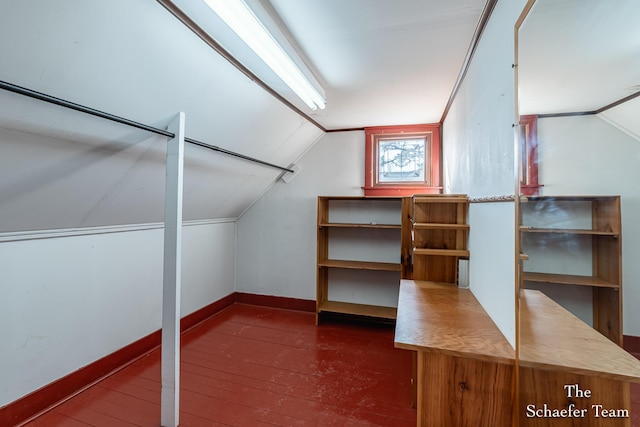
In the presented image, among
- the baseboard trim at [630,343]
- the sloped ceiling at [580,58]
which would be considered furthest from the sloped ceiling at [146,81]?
the baseboard trim at [630,343]

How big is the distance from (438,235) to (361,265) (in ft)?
4.15

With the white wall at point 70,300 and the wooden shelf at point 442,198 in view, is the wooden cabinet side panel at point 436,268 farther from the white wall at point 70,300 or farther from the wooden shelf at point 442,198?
the white wall at point 70,300

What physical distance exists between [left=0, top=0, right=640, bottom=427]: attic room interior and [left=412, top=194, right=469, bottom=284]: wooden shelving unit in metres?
0.02

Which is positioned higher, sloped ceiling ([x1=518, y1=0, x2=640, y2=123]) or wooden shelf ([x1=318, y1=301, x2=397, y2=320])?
sloped ceiling ([x1=518, y1=0, x2=640, y2=123])

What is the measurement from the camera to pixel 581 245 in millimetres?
793

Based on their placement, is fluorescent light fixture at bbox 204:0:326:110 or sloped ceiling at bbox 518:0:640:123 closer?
sloped ceiling at bbox 518:0:640:123

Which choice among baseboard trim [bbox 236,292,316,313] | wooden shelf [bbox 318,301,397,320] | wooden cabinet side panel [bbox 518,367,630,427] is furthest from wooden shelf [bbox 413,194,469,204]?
baseboard trim [bbox 236,292,316,313]

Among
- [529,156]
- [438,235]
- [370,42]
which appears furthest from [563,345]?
[370,42]

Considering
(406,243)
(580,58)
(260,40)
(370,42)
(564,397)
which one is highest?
(370,42)

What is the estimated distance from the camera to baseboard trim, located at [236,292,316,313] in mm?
3468

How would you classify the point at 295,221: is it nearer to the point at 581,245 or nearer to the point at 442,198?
the point at 442,198

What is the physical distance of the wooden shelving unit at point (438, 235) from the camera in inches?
73.2

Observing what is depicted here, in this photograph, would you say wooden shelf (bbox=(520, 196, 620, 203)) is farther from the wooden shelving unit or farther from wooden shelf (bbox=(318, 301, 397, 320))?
wooden shelf (bbox=(318, 301, 397, 320))

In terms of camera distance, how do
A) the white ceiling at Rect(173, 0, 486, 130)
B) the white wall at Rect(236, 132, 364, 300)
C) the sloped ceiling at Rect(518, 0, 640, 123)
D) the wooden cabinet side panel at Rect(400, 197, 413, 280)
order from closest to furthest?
1. the sloped ceiling at Rect(518, 0, 640, 123)
2. the white ceiling at Rect(173, 0, 486, 130)
3. the wooden cabinet side panel at Rect(400, 197, 413, 280)
4. the white wall at Rect(236, 132, 364, 300)
